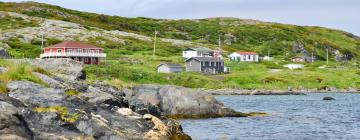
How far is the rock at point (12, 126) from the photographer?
18625 mm

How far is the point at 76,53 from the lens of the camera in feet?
→ 465

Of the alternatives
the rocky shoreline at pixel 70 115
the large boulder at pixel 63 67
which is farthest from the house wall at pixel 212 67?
the rocky shoreline at pixel 70 115

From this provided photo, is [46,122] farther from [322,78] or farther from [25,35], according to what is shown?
[25,35]

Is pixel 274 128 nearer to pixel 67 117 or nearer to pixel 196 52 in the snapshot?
pixel 67 117

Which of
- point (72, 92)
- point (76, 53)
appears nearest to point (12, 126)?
point (72, 92)

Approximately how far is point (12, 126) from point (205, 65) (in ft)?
469

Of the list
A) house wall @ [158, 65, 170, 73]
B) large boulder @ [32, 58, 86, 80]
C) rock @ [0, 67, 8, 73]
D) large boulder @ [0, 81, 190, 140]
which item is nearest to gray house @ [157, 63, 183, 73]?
house wall @ [158, 65, 170, 73]

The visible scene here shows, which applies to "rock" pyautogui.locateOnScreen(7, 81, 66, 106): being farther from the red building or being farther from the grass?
the red building

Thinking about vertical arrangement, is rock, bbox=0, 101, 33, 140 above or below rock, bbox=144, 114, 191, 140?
above

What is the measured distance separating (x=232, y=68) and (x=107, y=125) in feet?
484

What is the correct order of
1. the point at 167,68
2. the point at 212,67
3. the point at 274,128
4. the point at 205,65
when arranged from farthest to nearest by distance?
1. the point at 212,67
2. the point at 205,65
3. the point at 167,68
4. the point at 274,128

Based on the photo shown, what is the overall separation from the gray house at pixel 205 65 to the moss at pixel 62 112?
132 meters

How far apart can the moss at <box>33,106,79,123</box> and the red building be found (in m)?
118

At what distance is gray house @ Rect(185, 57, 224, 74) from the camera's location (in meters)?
158
